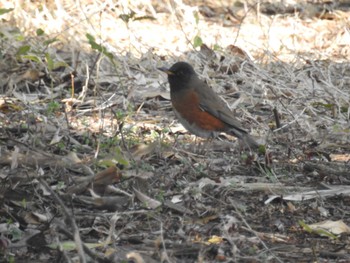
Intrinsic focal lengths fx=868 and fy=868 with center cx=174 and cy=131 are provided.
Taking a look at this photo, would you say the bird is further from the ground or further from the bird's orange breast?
the ground

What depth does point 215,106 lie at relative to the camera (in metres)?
7.09

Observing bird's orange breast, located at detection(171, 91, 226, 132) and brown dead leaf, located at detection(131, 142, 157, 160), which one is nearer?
brown dead leaf, located at detection(131, 142, 157, 160)

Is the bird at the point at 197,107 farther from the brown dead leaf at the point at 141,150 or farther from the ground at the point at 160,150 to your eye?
the brown dead leaf at the point at 141,150

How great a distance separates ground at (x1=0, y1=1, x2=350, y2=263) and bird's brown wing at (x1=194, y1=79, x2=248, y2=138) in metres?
0.20

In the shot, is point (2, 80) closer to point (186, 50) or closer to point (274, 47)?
point (186, 50)

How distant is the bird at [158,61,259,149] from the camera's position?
6941 millimetres

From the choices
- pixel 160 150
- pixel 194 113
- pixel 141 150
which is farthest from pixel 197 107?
pixel 141 150

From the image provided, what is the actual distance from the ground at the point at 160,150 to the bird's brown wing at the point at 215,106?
20 centimetres

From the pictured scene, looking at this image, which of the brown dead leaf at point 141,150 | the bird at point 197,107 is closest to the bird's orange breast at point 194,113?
the bird at point 197,107

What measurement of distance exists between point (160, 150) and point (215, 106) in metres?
1.29

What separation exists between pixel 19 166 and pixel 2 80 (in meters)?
2.86

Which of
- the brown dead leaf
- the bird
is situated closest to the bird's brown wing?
the bird

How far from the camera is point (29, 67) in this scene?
799 centimetres

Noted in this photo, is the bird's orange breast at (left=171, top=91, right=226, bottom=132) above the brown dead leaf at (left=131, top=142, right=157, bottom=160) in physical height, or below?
below
